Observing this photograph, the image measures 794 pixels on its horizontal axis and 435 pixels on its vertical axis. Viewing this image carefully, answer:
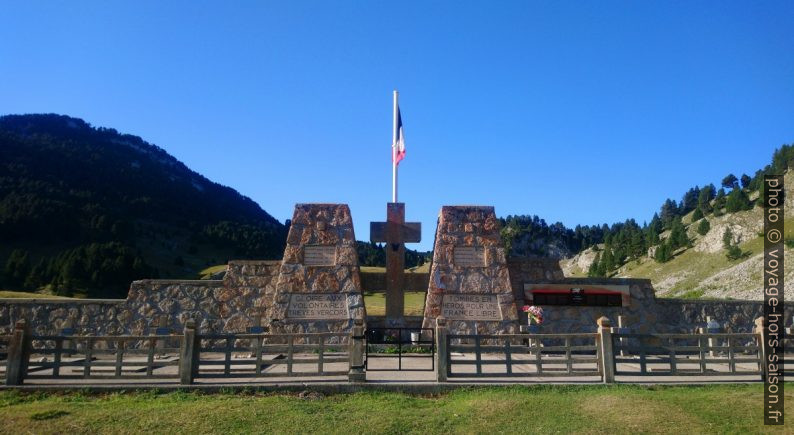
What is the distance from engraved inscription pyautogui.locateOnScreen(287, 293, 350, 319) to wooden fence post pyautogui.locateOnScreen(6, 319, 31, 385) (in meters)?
6.78

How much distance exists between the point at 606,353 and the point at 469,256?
21.0ft

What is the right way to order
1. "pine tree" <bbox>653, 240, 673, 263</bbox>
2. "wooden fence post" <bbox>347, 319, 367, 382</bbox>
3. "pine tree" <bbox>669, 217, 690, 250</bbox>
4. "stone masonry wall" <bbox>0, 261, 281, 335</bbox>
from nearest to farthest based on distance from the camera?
"wooden fence post" <bbox>347, 319, 367, 382</bbox> → "stone masonry wall" <bbox>0, 261, 281, 335</bbox> → "pine tree" <bbox>653, 240, 673, 263</bbox> → "pine tree" <bbox>669, 217, 690, 250</bbox>

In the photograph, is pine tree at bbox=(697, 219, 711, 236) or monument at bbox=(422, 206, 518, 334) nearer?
monument at bbox=(422, 206, 518, 334)

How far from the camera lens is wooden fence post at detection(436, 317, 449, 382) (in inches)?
410

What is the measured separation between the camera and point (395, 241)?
1747cm

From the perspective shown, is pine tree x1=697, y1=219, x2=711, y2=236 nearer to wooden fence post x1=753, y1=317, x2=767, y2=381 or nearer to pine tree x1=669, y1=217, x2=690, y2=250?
pine tree x1=669, y1=217, x2=690, y2=250

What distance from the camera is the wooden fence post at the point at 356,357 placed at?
10.2m

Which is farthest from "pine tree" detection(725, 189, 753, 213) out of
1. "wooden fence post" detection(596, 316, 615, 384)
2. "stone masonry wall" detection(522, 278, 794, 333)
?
"wooden fence post" detection(596, 316, 615, 384)

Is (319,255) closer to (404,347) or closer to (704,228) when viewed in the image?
(404,347)

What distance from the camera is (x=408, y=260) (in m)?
69.4

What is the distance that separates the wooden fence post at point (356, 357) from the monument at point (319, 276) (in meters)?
5.25

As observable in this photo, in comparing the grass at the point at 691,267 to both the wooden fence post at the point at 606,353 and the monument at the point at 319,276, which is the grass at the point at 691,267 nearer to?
the monument at the point at 319,276

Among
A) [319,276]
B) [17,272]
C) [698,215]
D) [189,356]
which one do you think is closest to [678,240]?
[698,215]

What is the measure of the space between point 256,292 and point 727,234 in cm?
8540
